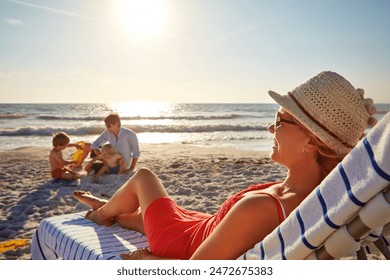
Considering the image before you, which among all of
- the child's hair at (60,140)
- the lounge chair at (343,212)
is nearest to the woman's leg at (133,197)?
the lounge chair at (343,212)

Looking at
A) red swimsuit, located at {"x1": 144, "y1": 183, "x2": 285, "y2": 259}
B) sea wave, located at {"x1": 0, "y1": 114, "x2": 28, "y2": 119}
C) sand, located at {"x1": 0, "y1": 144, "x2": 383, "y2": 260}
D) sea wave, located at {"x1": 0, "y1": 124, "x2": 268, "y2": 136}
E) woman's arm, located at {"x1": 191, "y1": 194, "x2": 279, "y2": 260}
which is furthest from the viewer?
sea wave, located at {"x1": 0, "y1": 114, "x2": 28, "y2": 119}

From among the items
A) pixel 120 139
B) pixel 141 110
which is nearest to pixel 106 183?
pixel 120 139

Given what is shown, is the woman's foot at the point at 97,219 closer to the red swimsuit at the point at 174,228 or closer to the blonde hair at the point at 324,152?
the red swimsuit at the point at 174,228

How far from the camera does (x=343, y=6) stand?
3643 millimetres

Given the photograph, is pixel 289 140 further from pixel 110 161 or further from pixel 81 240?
pixel 110 161

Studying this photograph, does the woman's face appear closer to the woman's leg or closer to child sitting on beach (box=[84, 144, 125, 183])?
the woman's leg

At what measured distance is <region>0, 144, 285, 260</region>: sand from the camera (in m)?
3.96

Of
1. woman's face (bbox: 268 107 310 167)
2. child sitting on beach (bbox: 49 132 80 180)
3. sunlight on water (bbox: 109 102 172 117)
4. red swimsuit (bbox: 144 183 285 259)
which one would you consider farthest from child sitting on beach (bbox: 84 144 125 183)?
sunlight on water (bbox: 109 102 172 117)

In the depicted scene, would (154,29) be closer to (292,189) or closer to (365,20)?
(365,20)

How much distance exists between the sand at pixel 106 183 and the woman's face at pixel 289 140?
2.23m

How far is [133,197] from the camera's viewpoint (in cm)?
238

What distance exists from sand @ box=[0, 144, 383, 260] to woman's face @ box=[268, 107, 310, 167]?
1773 mm

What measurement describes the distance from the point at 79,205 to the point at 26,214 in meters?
0.56
